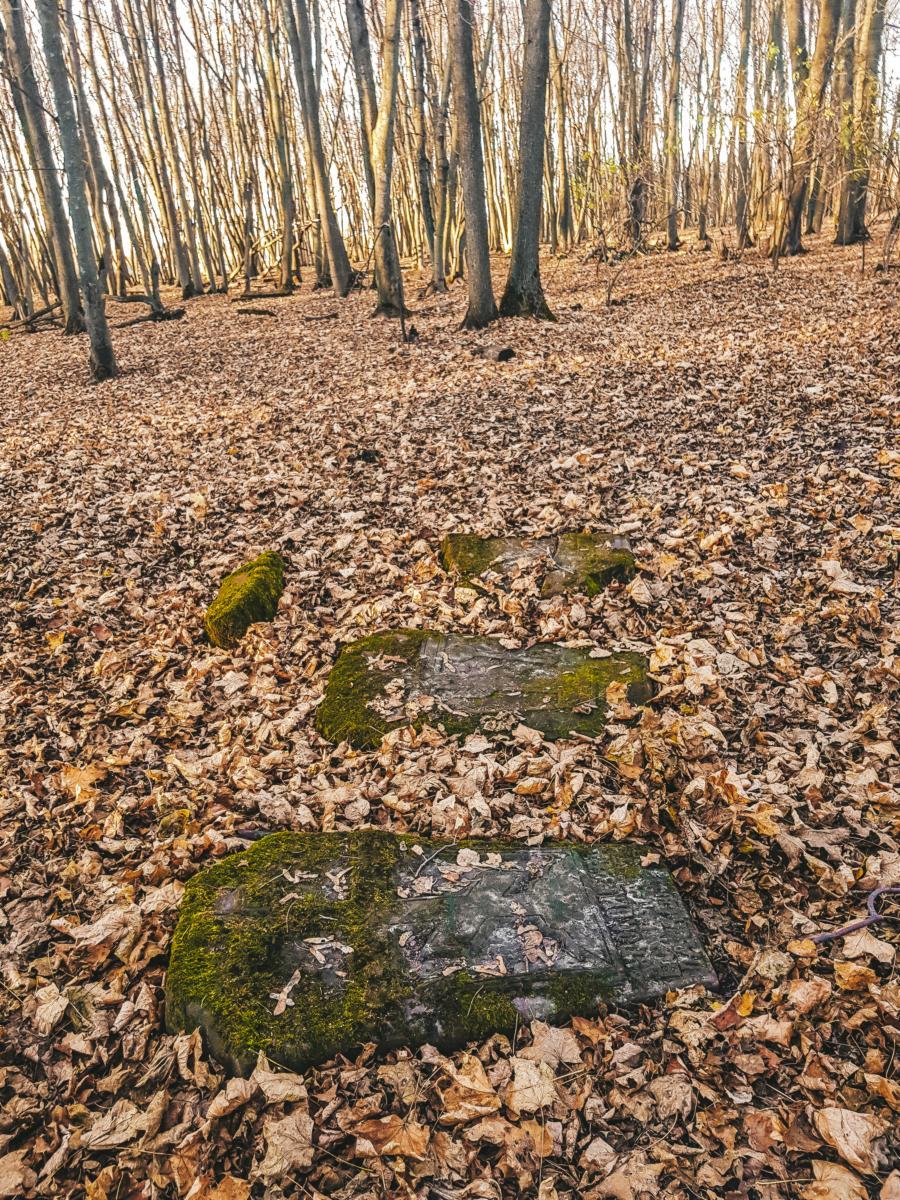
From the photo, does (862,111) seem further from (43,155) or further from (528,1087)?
(528,1087)

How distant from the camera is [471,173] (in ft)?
37.2

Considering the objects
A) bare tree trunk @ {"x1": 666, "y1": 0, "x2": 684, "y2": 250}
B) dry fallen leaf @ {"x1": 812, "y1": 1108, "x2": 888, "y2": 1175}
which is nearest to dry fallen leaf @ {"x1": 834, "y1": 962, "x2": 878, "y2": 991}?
dry fallen leaf @ {"x1": 812, "y1": 1108, "x2": 888, "y2": 1175}

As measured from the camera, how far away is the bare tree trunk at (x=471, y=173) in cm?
1090

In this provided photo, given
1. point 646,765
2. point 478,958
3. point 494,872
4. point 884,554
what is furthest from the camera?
point 884,554

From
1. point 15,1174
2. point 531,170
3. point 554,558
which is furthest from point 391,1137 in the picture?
point 531,170

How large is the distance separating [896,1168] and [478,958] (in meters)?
1.29

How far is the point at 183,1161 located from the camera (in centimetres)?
215

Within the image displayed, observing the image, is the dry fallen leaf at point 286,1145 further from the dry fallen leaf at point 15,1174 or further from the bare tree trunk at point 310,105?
the bare tree trunk at point 310,105

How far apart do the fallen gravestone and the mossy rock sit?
0.86 metres

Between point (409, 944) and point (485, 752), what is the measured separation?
4.03 feet

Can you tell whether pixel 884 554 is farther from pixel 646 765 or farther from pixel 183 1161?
pixel 183 1161

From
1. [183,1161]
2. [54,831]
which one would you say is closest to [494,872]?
[183,1161]

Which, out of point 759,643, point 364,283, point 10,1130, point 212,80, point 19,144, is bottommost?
point 10,1130

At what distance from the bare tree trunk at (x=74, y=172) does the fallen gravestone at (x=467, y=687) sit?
858 centimetres
